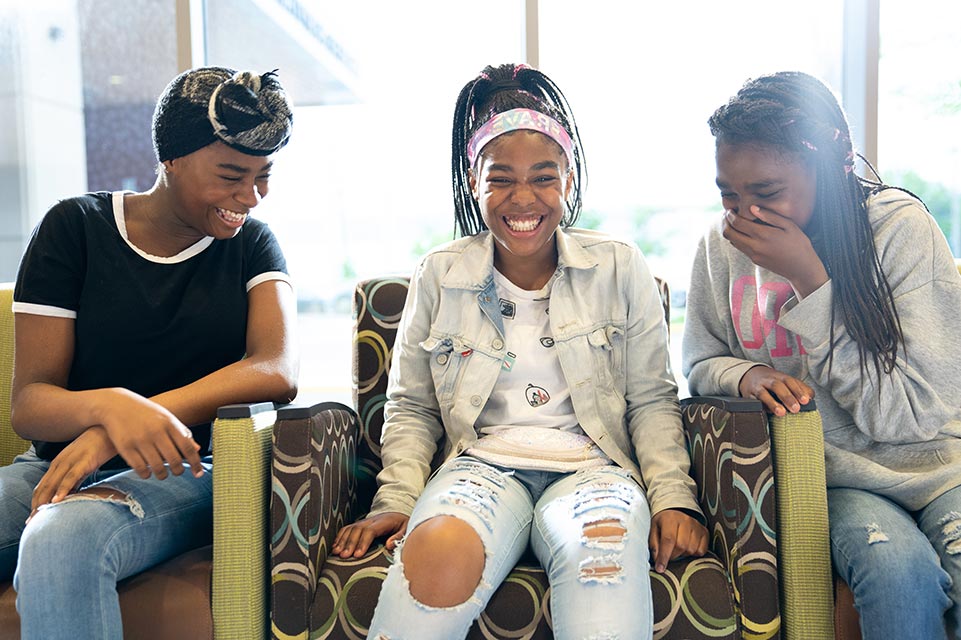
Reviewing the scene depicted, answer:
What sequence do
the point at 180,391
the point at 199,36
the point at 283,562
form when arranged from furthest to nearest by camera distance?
the point at 199,36, the point at 180,391, the point at 283,562

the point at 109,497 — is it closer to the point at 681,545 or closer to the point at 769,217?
the point at 681,545

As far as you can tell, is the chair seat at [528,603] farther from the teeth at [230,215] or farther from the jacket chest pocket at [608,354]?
the teeth at [230,215]

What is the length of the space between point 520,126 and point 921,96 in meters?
1.60

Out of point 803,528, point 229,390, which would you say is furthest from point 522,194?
point 803,528

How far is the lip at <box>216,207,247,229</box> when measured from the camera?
1.64 m

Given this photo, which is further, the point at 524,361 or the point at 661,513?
the point at 524,361

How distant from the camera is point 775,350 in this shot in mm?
1644

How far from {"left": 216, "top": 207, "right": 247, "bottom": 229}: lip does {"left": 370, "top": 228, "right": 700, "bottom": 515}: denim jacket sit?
368 millimetres

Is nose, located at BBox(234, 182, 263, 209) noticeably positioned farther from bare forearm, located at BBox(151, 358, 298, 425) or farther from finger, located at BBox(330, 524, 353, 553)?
finger, located at BBox(330, 524, 353, 553)

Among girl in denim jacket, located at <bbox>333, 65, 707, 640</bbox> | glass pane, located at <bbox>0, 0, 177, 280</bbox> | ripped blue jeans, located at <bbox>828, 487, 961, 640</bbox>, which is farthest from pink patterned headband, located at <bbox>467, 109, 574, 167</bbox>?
glass pane, located at <bbox>0, 0, 177, 280</bbox>

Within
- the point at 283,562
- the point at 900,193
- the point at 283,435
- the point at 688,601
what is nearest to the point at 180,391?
the point at 283,435

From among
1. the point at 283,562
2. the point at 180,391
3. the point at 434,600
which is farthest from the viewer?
the point at 180,391

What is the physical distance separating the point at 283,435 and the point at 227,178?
518mm

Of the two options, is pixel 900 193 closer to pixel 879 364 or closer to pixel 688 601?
pixel 879 364
